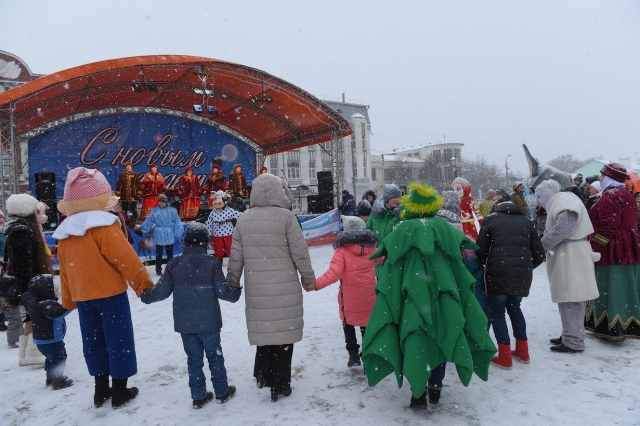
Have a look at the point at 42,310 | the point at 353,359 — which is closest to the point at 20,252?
the point at 42,310

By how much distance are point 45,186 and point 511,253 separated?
40.0ft

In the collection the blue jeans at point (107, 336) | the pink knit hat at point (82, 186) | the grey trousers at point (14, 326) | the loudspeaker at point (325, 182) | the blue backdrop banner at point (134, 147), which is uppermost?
the blue backdrop banner at point (134, 147)

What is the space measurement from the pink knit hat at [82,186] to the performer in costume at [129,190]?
10403 millimetres

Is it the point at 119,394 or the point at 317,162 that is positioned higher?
the point at 317,162

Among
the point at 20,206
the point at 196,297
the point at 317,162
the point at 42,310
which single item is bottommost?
the point at 42,310

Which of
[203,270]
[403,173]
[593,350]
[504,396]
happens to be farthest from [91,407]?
[403,173]

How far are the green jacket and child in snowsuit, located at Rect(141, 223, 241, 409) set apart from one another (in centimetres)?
110

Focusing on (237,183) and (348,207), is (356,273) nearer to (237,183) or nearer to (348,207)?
(348,207)

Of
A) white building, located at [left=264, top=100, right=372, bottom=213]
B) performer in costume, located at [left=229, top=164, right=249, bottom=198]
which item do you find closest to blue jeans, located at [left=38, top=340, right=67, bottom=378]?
performer in costume, located at [left=229, top=164, right=249, bottom=198]

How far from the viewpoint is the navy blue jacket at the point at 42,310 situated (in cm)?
325

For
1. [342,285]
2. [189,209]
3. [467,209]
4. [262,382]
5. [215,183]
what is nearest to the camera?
[262,382]

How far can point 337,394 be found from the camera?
10.0 feet

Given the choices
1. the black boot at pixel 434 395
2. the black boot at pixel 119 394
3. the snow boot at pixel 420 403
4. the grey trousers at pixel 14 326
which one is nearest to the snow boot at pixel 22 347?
the grey trousers at pixel 14 326

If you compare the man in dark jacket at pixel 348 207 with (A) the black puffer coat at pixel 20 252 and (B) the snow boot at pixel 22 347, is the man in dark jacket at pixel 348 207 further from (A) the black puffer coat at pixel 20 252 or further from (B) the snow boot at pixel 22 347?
(A) the black puffer coat at pixel 20 252
